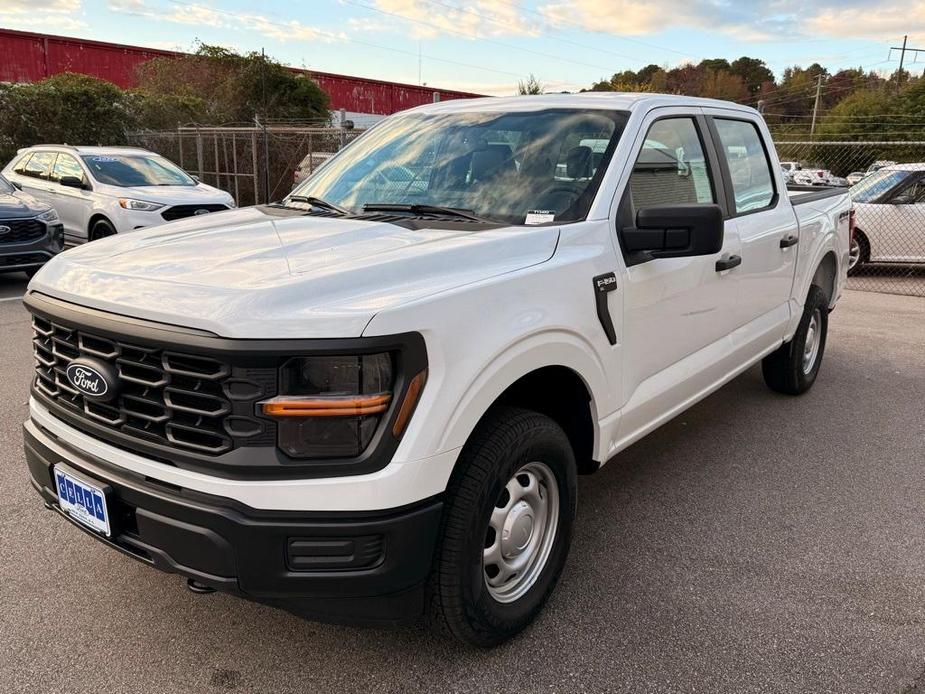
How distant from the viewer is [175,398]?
2.15 m

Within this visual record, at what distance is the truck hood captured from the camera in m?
2.04

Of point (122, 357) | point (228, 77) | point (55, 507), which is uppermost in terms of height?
point (228, 77)

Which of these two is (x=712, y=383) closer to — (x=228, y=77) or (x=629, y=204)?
(x=629, y=204)

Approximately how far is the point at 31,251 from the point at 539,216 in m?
7.79

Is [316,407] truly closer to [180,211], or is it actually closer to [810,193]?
[810,193]

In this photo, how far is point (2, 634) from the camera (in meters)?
2.67

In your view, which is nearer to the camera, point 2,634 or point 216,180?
point 2,634

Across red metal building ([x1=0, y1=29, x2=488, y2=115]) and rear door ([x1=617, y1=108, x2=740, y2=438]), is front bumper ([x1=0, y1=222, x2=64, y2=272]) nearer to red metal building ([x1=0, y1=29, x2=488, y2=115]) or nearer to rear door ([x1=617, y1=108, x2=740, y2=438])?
rear door ([x1=617, y1=108, x2=740, y2=438])

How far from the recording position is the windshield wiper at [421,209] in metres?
3.09

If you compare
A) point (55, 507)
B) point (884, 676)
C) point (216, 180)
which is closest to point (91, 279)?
point (55, 507)

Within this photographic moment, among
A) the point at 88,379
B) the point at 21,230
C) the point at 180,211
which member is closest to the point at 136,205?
the point at 180,211

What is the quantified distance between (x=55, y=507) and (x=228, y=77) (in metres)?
28.1

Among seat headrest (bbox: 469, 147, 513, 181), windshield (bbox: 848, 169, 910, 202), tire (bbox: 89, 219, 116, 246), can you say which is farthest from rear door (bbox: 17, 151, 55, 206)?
windshield (bbox: 848, 169, 910, 202)

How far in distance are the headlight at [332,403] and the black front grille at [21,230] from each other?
809cm
